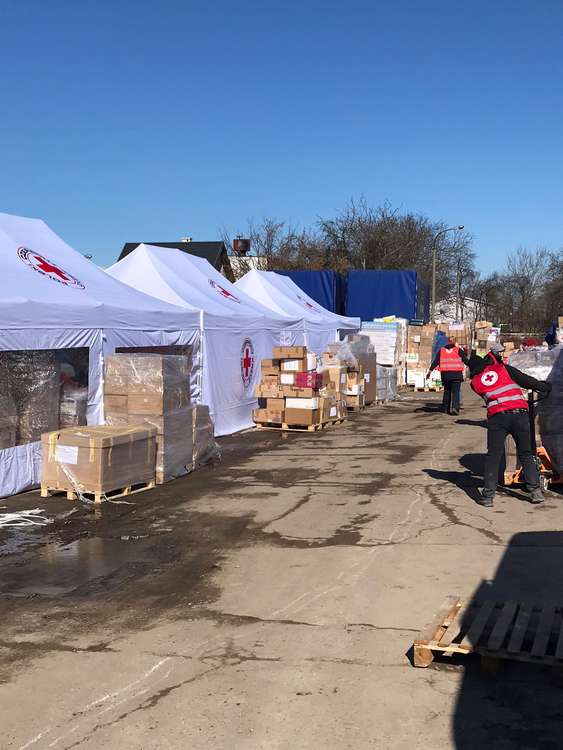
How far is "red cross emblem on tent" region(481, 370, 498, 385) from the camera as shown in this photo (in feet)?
28.2

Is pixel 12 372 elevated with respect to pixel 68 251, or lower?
lower

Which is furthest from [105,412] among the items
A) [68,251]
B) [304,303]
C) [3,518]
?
[304,303]

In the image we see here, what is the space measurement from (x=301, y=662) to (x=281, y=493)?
490 cm

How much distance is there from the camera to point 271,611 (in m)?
5.45

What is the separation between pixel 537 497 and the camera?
8406mm

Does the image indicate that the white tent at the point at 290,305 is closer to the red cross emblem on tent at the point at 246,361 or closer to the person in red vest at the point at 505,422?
the red cross emblem on tent at the point at 246,361

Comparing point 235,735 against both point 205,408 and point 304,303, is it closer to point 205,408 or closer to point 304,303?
point 205,408

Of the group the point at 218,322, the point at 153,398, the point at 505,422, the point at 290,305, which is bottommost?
Result: the point at 505,422

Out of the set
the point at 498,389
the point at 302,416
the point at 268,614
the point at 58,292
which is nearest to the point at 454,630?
the point at 268,614

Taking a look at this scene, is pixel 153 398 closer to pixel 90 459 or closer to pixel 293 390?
pixel 90 459

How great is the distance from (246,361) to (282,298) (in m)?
5.21

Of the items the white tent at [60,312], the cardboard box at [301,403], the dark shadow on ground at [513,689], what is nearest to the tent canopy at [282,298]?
the cardboard box at [301,403]

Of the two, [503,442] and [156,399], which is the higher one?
[156,399]

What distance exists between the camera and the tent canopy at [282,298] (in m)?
19.9
